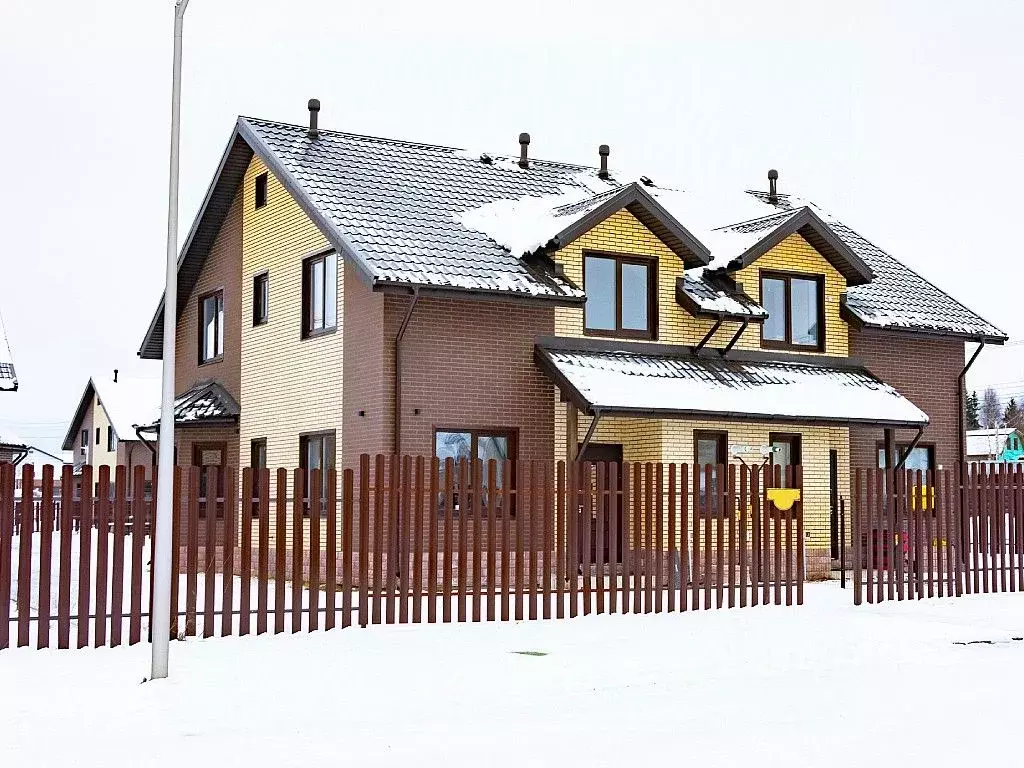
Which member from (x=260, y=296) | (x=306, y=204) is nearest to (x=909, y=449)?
(x=306, y=204)

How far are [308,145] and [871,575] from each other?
1186cm

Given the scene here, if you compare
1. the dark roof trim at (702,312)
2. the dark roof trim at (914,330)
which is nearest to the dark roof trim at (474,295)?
the dark roof trim at (702,312)

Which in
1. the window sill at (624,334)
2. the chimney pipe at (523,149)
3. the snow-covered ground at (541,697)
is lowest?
the snow-covered ground at (541,697)

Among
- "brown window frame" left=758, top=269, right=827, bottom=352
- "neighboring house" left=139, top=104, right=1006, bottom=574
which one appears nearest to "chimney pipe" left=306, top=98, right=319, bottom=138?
"neighboring house" left=139, top=104, right=1006, bottom=574

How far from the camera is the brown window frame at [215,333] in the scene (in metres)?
24.8

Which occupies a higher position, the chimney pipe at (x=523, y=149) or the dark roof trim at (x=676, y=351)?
the chimney pipe at (x=523, y=149)

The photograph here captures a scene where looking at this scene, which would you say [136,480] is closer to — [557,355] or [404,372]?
[404,372]

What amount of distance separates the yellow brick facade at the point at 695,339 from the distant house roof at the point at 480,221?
291mm

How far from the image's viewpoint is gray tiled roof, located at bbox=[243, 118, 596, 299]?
1905 cm

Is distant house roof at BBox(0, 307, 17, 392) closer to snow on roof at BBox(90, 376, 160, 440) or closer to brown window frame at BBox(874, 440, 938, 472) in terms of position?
brown window frame at BBox(874, 440, 938, 472)

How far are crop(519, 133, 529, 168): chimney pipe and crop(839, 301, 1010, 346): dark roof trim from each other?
250 inches

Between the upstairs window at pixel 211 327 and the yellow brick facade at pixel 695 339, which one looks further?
the upstairs window at pixel 211 327

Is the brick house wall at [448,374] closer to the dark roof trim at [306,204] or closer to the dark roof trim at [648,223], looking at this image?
the dark roof trim at [306,204]

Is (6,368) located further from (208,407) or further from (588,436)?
(588,436)
